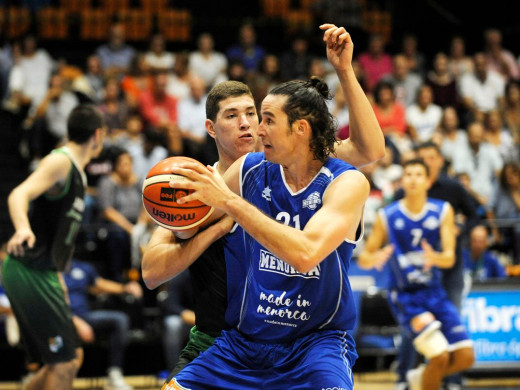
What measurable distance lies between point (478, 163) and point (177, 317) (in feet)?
17.1

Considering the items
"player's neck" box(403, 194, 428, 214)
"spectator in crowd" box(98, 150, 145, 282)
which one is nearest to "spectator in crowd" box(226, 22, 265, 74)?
"spectator in crowd" box(98, 150, 145, 282)

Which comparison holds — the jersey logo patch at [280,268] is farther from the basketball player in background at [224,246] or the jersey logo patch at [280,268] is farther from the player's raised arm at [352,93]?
the player's raised arm at [352,93]

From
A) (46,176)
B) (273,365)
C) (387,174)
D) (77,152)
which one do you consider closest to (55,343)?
(46,176)

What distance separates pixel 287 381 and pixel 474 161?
8.66 metres

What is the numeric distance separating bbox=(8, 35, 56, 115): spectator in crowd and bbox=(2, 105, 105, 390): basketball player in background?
5.68 meters

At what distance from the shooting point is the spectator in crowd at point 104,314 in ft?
28.1

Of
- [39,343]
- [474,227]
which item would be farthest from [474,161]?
[39,343]

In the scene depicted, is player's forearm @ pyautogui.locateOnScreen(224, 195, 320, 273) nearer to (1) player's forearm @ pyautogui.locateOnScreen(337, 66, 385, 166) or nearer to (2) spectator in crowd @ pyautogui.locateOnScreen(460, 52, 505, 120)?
(1) player's forearm @ pyautogui.locateOnScreen(337, 66, 385, 166)

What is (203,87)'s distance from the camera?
11508mm

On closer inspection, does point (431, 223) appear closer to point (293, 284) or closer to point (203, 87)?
point (293, 284)

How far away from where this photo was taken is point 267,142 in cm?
378

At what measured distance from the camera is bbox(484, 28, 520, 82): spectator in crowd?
13.9 m

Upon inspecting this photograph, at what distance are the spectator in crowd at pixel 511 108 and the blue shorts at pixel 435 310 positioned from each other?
5.76 metres

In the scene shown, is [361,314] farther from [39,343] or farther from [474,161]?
[39,343]
